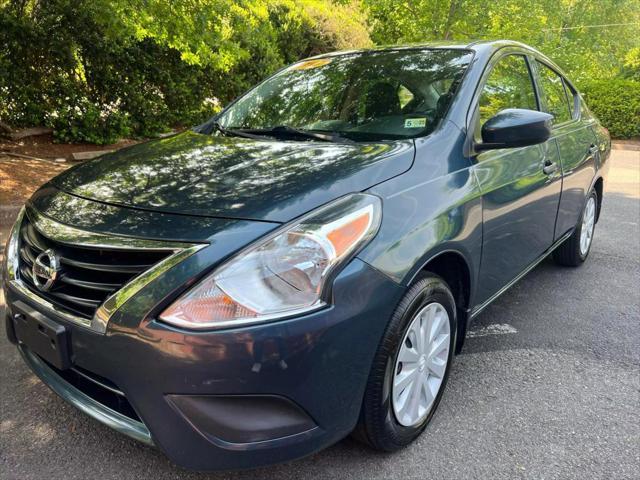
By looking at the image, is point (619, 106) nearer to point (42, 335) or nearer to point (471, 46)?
point (471, 46)

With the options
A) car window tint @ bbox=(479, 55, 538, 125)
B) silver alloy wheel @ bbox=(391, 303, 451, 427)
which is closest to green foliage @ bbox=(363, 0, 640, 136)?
car window tint @ bbox=(479, 55, 538, 125)

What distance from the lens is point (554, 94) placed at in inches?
142

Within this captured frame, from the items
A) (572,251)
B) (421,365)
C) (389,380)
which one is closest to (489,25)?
(572,251)

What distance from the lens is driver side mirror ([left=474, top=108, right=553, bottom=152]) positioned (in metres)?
2.32

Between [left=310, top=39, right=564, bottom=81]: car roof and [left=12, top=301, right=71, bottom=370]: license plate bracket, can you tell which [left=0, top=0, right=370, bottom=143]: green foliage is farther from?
[left=12, top=301, right=71, bottom=370]: license plate bracket

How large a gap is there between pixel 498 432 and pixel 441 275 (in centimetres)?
71

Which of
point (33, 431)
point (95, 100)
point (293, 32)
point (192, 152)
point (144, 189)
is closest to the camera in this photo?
point (144, 189)

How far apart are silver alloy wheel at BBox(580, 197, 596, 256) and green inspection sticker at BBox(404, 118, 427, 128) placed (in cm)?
229

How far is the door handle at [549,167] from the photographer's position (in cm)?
298

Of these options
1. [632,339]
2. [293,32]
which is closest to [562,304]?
[632,339]

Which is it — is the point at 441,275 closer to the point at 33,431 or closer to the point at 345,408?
the point at 345,408

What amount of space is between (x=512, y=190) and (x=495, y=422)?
1106mm

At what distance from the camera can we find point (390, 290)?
1.74 metres

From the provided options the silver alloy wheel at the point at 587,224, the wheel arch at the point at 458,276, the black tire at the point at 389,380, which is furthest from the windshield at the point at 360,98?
the silver alloy wheel at the point at 587,224
